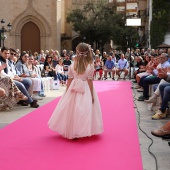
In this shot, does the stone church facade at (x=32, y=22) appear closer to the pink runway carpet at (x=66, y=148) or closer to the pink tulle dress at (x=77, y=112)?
the pink runway carpet at (x=66, y=148)

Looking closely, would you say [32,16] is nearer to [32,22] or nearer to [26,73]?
[32,22]

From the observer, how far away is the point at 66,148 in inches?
220

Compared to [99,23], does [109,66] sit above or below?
below

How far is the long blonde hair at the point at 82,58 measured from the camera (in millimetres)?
6141

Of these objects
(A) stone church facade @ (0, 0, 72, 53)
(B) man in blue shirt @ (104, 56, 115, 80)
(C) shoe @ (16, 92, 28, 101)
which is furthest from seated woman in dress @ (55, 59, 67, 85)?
(A) stone church facade @ (0, 0, 72, 53)

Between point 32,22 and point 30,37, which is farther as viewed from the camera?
point 30,37

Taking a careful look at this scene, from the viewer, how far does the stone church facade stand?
3394 cm

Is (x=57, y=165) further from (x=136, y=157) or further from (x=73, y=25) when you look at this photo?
(x=73, y=25)

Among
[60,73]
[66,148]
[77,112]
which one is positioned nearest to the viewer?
[66,148]

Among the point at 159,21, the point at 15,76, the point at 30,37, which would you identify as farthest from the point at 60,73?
the point at 30,37

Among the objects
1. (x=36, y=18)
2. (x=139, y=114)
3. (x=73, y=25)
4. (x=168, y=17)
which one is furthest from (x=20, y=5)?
(x=139, y=114)

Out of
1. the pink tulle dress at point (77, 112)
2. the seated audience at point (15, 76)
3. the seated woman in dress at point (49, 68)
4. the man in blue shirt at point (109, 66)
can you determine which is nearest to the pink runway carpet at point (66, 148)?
the pink tulle dress at point (77, 112)

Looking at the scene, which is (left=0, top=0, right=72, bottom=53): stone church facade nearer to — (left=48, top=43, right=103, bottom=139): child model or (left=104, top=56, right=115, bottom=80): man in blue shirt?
(left=104, top=56, right=115, bottom=80): man in blue shirt

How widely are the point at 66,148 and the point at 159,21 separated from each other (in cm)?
2619
